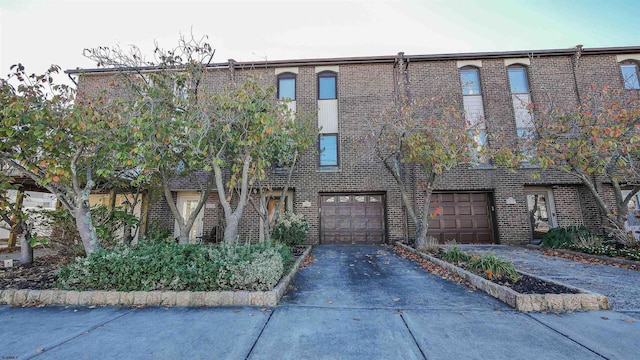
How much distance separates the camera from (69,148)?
5277mm

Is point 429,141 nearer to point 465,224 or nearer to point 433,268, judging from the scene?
point 433,268

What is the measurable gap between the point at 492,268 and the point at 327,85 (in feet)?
31.3

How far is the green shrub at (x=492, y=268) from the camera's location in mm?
4809

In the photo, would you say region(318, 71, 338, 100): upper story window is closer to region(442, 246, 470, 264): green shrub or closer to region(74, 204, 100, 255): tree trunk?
region(442, 246, 470, 264): green shrub

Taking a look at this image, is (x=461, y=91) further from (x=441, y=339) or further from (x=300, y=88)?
(x=441, y=339)

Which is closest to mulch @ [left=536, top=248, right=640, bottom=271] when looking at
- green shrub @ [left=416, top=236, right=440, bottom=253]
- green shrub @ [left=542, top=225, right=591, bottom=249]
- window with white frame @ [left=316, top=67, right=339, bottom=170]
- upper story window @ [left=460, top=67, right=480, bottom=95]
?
green shrub @ [left=542, top=225, right=591, bottom=249]

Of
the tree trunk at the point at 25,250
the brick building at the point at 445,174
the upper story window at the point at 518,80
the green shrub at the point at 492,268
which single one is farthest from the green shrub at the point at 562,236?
the tree trunk at the point at 25,250

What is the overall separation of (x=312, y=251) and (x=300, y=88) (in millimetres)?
7024

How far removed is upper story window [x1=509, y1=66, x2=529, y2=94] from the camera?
11375 millimetres

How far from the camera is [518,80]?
1149 centimetres

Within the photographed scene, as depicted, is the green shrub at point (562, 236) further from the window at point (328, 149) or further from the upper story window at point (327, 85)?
the upper story window at point (327, 85)

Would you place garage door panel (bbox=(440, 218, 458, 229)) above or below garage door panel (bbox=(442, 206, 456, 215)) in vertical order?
below

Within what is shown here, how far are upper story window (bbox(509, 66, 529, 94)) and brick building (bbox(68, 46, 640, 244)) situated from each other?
0.14ft

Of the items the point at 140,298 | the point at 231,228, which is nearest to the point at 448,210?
the point at 231,228
